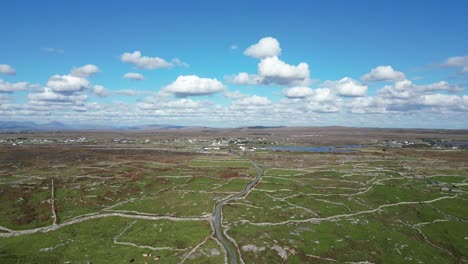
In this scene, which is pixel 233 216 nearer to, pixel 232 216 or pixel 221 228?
pixel 232 216

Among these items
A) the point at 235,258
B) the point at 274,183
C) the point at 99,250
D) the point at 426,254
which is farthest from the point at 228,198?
the point at 426,254

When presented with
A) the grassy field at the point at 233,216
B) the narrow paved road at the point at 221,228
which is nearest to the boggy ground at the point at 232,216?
the grassy field at the point at 233,216

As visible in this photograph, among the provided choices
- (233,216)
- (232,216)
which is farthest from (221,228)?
(233,216)

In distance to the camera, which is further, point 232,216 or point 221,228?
point 232,216

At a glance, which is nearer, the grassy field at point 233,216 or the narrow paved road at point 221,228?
the narrow paved road at point 221,228

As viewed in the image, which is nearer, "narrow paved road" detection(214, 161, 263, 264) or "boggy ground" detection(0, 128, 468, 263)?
"narrow paved road" detection(214, 161, 263, 264)

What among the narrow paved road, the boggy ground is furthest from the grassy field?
the narrow paved road

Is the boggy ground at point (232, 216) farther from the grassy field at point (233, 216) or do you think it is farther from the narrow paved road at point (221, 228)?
the narrow paved road at point (221, 228)

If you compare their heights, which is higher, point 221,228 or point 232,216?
point 232,216

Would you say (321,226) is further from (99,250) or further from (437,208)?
(99,250)

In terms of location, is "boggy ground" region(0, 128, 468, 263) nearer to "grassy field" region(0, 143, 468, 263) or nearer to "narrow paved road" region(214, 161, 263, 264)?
"grassy field" region(0, 143, 468, 263)

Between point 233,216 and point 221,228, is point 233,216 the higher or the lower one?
the higher one
